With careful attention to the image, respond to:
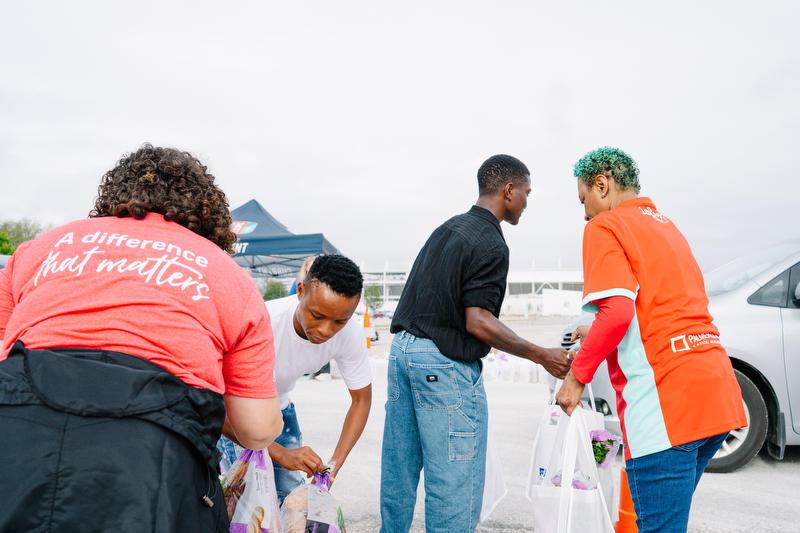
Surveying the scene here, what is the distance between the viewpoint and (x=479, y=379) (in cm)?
269

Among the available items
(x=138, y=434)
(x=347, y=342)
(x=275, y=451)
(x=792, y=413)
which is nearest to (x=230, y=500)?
(x=275, y=451)

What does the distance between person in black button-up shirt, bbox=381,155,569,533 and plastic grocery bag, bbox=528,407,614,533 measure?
282 millimetres

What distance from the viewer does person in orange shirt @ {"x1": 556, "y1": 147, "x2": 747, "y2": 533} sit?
2086 mm

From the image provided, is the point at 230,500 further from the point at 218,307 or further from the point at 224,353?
the point at 218,307

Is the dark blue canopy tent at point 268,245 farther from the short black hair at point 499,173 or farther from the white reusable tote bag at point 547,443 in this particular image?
the white reusable tote bag at point 547,443

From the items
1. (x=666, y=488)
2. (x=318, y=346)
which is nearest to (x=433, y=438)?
(x=318, y=346)

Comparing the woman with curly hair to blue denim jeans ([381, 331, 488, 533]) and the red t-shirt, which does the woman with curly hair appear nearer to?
the red t-shirt

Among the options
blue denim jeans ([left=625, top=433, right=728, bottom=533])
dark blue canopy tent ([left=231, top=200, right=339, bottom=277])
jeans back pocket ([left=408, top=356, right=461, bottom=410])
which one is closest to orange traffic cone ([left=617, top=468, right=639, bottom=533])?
blue denim jeans ([left=625, top=433, right=728, bottom=533])

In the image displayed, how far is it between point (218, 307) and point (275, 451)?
122cm

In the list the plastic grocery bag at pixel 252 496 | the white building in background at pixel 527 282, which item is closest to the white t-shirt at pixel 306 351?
the plastic grocery bag at pixel 252 496

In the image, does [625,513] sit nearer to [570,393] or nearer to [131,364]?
[570,393]

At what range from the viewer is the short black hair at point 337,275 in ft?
7.95

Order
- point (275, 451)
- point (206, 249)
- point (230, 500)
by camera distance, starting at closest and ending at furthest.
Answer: point (206, 249) → point (230, 500) → point (275, 451)

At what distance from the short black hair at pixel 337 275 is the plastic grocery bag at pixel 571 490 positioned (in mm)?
1091
